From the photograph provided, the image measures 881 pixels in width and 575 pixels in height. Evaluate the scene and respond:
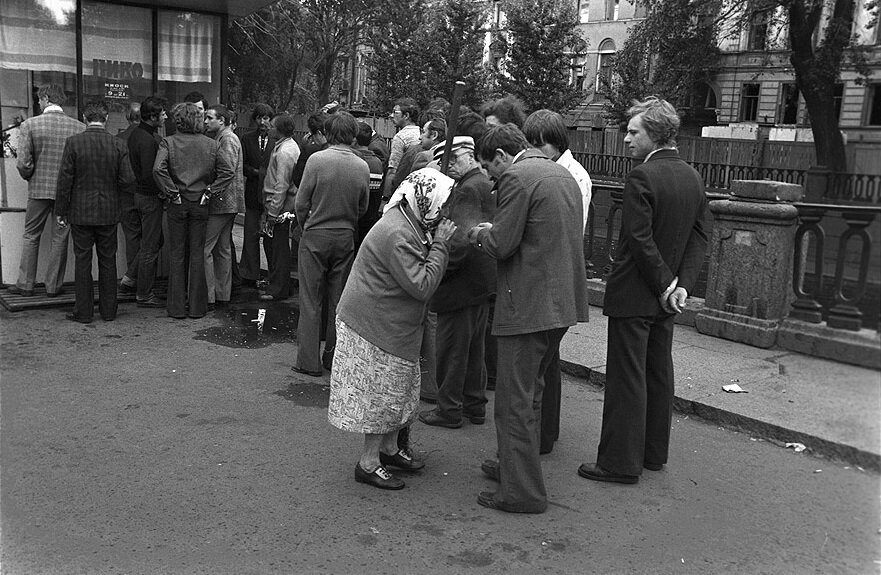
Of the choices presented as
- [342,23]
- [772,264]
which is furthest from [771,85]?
[772,264]

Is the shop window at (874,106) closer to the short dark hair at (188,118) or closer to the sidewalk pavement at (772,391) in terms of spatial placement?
the sidewalk pavement at (772,391)

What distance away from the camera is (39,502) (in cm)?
433

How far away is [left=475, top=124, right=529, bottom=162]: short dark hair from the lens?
15.5 ft

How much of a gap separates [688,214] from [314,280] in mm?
3158

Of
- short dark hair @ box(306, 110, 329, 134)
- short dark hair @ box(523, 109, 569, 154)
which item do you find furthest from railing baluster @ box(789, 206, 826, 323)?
short dark hair @ box(306, 110, 329, 134)

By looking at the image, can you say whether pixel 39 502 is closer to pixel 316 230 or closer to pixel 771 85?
pixel 316 230

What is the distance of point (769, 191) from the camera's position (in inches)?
294

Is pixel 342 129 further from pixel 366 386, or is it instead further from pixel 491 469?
pixel 491 469

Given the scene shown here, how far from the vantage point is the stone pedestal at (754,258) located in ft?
24.5

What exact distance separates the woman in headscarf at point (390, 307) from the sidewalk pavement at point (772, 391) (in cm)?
220

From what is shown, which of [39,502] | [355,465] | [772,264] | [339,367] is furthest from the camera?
[772,264]

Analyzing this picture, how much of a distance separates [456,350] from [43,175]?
5070 millimetres

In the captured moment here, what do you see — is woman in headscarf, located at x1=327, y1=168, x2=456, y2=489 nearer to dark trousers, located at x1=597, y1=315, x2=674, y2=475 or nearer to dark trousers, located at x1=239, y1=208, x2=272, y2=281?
dark trousers, located at x1=597, y1=315, x2=674, y2=475

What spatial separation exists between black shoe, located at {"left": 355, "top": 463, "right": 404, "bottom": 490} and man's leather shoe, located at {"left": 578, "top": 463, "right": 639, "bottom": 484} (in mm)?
1107
